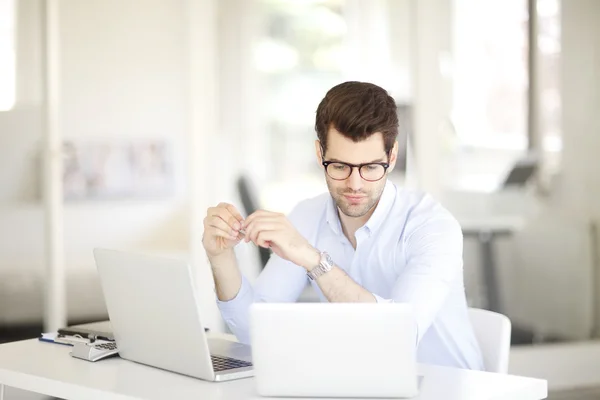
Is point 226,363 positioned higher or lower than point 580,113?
lower

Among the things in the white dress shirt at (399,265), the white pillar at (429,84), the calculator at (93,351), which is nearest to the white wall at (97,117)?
the white pillar at (429,84)

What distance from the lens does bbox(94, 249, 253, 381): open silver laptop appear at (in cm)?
197

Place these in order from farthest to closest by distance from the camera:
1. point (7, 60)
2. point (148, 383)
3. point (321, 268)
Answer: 1. point (7, 60)
2. point (321, 268)
3. point (148, 383)

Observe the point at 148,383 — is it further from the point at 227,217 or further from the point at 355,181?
the point at 355,181

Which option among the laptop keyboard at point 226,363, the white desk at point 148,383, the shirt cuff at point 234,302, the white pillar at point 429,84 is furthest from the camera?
the white pillar at point 429,84

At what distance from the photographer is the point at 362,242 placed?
2.53m

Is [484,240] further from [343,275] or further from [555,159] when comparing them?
[343,275]

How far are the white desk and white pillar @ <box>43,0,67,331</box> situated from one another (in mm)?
2177

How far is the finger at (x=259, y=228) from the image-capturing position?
214cm

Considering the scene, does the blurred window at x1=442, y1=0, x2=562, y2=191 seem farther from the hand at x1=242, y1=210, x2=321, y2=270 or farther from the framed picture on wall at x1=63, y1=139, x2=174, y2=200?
the hand at x1=242, y1=210, x2=321, y2=270

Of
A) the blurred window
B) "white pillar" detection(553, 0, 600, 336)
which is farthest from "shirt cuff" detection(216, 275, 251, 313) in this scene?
"white pillar" detection(553, 0, 600, 336)

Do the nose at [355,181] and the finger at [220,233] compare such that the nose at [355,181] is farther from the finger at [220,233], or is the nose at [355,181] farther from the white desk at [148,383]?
the white desk at [148,383]

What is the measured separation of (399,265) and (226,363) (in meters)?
0.59

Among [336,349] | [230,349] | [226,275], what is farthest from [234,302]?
[336,349]
